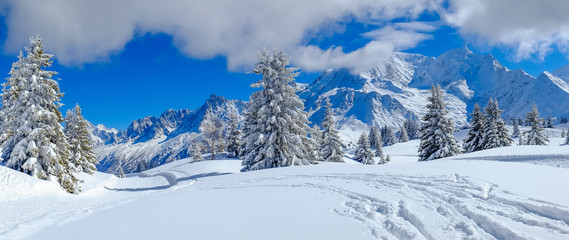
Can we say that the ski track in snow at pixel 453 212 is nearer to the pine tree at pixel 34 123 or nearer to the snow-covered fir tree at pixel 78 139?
the pine tree at pixel 34 123

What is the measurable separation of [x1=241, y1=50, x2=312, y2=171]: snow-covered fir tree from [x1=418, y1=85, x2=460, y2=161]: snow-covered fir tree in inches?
526

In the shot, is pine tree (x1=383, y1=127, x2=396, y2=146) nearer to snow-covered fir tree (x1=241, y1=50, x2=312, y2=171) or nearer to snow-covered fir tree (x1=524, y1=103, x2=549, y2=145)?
snow-covered fir tree (x1=524, y1=103, x2=549, y2=145)

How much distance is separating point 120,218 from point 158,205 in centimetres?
172

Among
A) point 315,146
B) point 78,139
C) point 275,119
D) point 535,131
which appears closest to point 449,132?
point 315,146

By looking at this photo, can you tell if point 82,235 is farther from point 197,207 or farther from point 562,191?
point 562,191

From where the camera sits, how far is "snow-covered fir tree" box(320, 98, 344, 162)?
→ 125 ft

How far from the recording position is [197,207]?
9.34 meters

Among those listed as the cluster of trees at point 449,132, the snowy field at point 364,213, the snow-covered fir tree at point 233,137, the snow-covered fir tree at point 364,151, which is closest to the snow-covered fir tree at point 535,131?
the cluster of trees at point 449,132

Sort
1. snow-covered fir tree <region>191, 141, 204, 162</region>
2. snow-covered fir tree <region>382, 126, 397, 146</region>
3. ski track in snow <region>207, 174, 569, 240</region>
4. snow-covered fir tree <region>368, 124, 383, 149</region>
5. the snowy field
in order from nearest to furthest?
ski track in snow <region>207, 174, 569, 240</region> < the snowy field < snow-covered fir tree <region>191, 141, 204, 162</region> < snow-covered fir tree <region>368, 124, 383, 149</region> < snow-covered fir tree <region>382, 126, 397, 146</region>

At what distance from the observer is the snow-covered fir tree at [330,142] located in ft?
125

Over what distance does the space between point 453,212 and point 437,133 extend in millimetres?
25944

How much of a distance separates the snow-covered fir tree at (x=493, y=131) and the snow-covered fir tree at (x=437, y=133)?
776cm

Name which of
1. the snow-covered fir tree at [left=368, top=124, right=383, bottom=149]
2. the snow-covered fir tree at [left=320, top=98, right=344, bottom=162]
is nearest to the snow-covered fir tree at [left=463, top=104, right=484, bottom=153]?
the snow-covered fir tree at [left=320, top=98, right=344, bottom=162]

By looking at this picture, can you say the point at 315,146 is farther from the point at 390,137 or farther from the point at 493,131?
the point at 390,137
